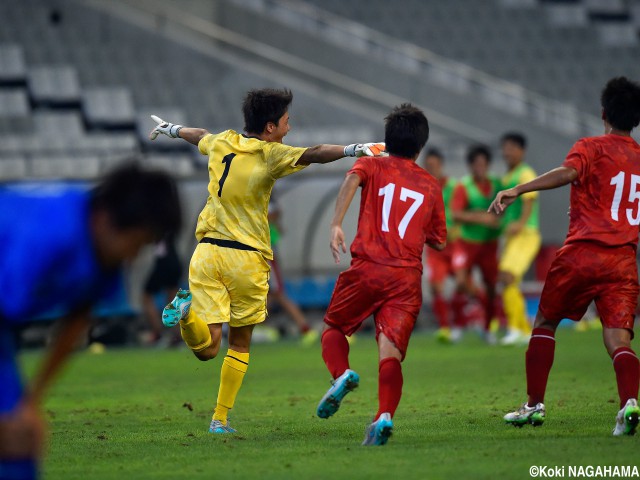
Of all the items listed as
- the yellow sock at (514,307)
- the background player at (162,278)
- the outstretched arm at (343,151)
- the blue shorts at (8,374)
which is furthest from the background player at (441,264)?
the blue shorts at (8,374)

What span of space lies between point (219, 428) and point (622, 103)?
127 inches

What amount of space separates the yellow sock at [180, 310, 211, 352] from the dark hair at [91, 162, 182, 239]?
3.08m

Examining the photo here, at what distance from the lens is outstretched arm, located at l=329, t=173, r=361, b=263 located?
6508 millimetres

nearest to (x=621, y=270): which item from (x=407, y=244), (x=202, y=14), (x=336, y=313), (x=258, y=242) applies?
(x=407, y=244)

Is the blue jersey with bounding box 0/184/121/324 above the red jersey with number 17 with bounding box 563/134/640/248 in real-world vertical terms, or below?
below

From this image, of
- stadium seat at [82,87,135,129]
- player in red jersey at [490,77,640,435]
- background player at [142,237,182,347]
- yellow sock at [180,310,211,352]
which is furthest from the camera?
stadium seat at [82,87,135,129]

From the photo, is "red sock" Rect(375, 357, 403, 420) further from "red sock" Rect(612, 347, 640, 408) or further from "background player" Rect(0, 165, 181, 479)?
"background player" Rect(0, 165, 181, 479)

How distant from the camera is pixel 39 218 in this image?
12.6 ft

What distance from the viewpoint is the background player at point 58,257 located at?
12.3 feet

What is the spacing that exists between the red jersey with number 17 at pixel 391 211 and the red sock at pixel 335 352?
19.8 inches

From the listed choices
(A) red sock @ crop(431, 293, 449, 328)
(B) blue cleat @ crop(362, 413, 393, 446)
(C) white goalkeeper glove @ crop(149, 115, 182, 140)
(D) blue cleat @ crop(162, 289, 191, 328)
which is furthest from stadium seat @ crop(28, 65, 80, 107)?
(B) blue cleat @ crop(362, 413, 393, 446)

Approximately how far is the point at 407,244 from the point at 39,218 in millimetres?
3333

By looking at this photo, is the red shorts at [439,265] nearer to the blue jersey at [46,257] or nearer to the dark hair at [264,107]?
the dark hair at [264,107]

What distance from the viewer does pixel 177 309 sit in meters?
6.86
